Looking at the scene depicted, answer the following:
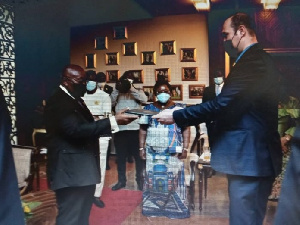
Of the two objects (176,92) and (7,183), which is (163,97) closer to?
(176,92)

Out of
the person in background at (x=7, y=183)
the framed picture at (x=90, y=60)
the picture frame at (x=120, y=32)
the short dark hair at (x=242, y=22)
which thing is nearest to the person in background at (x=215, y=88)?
the short dark hair at (x=242, y=22)

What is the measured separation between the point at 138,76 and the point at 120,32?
297mm

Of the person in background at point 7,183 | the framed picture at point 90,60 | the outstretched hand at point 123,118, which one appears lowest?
the person in background at point 7,183

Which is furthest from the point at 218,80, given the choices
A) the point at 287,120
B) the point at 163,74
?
the point at 287,120

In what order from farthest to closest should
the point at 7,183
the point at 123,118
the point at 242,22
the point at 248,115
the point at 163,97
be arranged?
the point at 163,97 → the point at 123,118 → the point at 242,22 → the point at 248,115 → the point at 7,183

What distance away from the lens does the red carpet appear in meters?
2.18

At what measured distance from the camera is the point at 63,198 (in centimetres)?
205

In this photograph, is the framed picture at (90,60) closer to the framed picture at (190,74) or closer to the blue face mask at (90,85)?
the blue face mask at (90,85)

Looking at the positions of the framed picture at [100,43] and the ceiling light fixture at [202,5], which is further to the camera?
the framed picture at [100,43]

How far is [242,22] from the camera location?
6.10 ft

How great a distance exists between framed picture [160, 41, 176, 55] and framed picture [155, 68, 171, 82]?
102 millimetres

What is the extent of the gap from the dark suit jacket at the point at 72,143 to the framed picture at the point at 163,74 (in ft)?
1.40

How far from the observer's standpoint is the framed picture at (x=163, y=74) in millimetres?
2104

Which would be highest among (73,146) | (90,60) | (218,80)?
(90,60)
